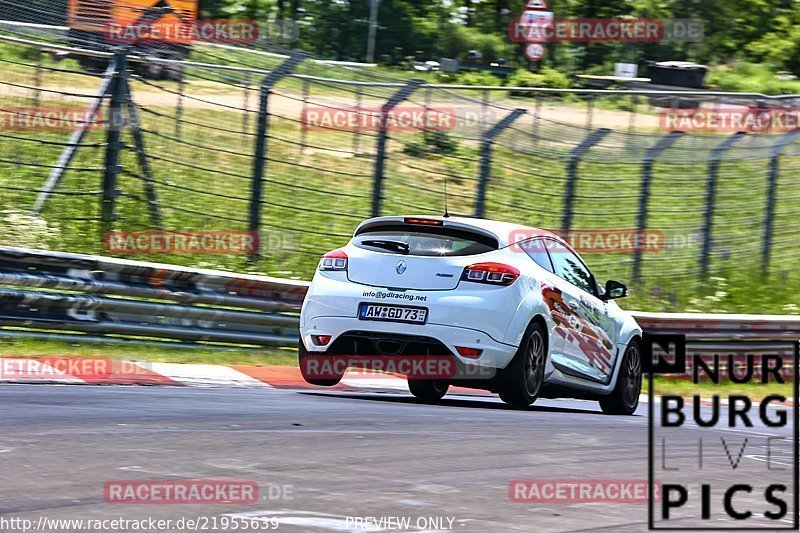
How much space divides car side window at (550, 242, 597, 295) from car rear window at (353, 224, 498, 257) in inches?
35.4

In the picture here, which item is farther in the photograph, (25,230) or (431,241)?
(25,230)

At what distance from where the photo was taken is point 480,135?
15.8 m

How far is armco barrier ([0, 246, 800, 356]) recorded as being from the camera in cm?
1141

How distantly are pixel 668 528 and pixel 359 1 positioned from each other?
4661cm

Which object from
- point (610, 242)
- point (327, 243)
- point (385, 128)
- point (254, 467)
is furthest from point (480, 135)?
point (254, 467)

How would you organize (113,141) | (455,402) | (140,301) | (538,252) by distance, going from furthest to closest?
(113,141) < (140,301) < (455,402) < (538,252)

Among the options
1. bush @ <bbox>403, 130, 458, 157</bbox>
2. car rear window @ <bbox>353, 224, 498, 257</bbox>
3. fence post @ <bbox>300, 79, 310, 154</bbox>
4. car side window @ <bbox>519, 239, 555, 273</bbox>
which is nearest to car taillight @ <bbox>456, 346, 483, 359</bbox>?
car rear window @ <bbox>353, 224, 498, 257</bbox>

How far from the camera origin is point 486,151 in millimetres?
15625

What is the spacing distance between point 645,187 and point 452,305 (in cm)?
950
